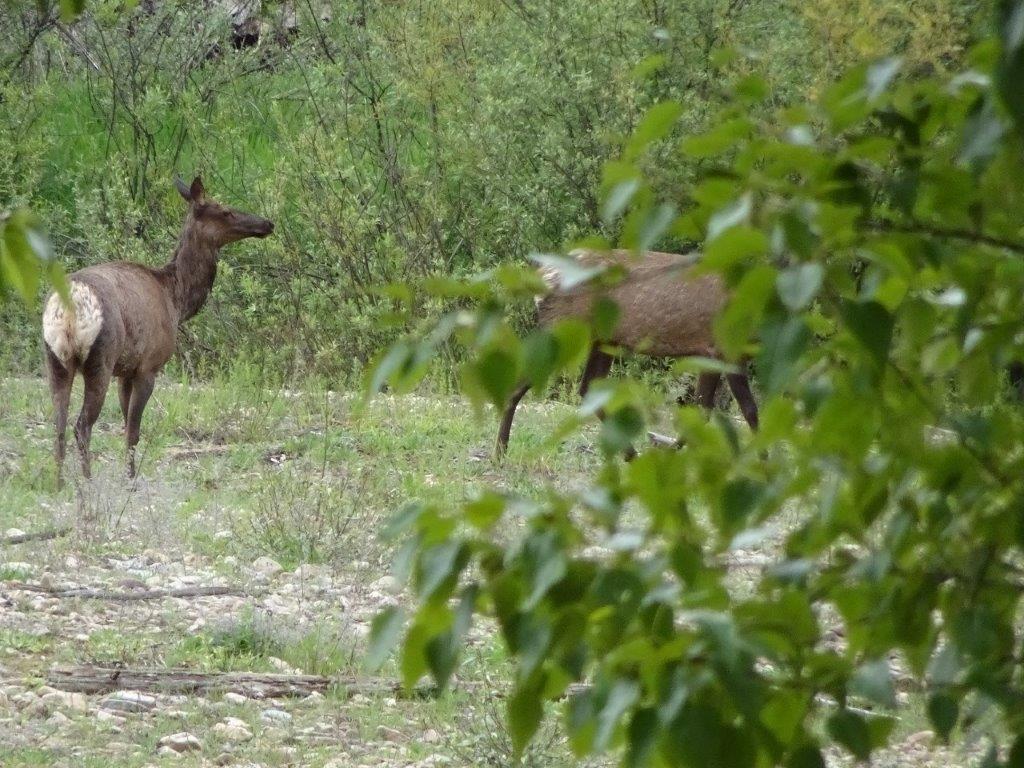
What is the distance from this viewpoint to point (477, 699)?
5199 millimetres

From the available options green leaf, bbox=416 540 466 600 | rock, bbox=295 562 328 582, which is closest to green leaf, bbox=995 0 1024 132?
green leaf, bbox=416 540 466 600

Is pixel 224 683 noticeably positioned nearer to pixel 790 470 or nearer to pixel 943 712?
pixel 790 470

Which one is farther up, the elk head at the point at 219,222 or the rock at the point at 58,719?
the elk head at the point at 219,222

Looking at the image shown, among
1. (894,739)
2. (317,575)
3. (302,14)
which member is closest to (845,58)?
(302,14)

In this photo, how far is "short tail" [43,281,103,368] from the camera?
29.0 feet

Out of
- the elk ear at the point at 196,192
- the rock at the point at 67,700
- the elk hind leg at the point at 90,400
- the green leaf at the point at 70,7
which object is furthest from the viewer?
the elk ear at the point at 196,192

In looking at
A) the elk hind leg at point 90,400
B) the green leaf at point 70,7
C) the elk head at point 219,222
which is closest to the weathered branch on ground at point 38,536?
the elk hind leg at point 90,400

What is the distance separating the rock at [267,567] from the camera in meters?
7.04

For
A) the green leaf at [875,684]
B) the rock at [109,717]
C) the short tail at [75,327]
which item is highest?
the green leaf at [875,684]

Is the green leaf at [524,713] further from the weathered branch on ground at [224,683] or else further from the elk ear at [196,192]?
the elk ear at [196,192]

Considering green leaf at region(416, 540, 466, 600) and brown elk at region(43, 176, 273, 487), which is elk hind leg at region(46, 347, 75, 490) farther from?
green leaf at region(416, 540, 466, 600)

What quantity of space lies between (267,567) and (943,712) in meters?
5.66

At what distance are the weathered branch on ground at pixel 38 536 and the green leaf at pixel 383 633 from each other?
5.84 metres

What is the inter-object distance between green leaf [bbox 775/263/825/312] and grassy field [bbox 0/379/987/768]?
35.8 inches
